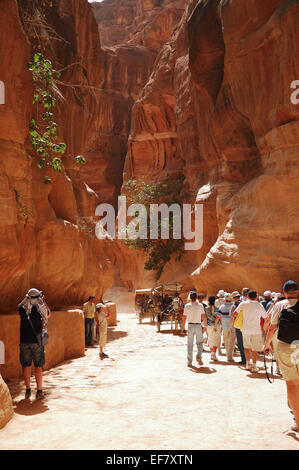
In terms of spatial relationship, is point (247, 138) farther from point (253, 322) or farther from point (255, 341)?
point (255, 341)

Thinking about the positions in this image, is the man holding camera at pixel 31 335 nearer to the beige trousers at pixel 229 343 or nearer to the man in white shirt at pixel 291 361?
the man in white shirt at pixel 291 361

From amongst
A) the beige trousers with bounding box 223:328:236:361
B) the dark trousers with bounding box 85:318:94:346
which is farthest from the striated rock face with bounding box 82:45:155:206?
the beige trousers with bounding box 223:328:236:361

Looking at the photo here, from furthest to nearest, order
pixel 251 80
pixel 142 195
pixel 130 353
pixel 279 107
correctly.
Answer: pixel 142 195
pixel 251 80
pixel 279 107
pixel 130 353

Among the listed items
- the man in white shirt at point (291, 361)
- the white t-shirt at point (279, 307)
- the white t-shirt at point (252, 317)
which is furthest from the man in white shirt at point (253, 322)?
the man in white shirt at point (291, 361)

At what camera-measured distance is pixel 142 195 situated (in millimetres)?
30500

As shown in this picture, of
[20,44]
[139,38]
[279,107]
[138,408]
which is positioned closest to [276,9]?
[279,107]

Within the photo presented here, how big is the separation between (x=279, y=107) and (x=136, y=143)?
1821cm

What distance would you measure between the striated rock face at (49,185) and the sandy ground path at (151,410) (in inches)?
96.7

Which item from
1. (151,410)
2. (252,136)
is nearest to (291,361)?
(151,410)

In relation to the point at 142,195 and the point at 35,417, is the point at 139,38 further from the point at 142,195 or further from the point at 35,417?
the point at 35,417

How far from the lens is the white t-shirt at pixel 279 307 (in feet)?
14.9

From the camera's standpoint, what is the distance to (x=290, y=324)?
174 inches

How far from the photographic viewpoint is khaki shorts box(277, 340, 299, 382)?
4.37m
